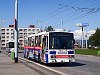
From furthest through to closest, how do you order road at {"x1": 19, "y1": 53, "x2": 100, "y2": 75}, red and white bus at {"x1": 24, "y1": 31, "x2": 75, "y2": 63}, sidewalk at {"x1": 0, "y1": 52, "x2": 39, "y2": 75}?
1. red and white bus at {"x1": 24, "y1": 31, "x2": 75, "y2": 63}
2. road at {"x1": 19, "y1": 53, "x2": 100, "y2": 75}
3. sidewalk at {"x1": 0, "y1": 52, "x2": 39, "y2": 75}

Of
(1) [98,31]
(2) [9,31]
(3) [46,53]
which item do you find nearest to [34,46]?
(3) [46,53]

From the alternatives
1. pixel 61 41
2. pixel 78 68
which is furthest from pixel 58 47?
pixel 78 68

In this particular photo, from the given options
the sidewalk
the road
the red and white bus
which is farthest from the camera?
the red and white bus

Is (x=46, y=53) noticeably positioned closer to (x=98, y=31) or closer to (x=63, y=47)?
(x=63, y=47)

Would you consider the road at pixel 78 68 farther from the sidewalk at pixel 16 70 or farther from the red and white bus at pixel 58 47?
the sidewalk at pixel 16 70

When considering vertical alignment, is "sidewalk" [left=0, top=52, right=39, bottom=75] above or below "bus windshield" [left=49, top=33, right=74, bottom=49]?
below

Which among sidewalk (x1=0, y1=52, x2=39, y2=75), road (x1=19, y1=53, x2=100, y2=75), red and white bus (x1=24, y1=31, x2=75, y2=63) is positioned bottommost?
road (x1=19, y1=53, x2=100, y2=75)

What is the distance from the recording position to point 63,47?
2556 centimetres

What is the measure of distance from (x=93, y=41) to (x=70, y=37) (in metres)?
123

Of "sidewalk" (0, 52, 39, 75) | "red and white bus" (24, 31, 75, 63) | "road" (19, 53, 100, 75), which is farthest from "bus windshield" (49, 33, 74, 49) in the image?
"sidewalk" (0, 52, 39, 75)

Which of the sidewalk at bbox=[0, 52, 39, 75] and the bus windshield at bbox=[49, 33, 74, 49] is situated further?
the bus windshield at bbox=[49, 33, 74, 49]

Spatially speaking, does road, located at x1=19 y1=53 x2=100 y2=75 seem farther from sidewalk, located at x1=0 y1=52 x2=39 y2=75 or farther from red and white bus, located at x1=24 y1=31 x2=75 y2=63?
sidewalk, located at x1=0 y1=52 x2=39 y2=75

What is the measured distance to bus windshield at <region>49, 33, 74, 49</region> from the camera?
25425 millimetres

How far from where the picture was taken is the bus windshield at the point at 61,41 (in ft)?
83.4
